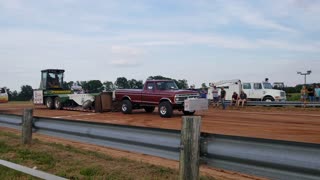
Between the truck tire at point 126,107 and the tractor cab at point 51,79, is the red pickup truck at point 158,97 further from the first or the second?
the tractor cab at point 51,79

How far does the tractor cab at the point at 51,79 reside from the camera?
107 feet

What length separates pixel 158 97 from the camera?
2300cm

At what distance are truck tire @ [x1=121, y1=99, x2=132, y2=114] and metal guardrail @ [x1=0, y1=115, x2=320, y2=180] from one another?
16202 mm

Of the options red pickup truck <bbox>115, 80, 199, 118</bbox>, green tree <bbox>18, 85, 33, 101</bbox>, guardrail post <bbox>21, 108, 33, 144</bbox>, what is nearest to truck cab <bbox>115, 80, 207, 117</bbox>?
red pickup truck <bbox>115, 80, 199, 118</bbox>

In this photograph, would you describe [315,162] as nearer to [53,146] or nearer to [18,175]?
[18,175]

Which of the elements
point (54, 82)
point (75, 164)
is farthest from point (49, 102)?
point (75, 164)

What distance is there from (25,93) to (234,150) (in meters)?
75.9

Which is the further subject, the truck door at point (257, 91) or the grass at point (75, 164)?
the truck door at point (257, 91)

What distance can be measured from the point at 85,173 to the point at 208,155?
2.74m

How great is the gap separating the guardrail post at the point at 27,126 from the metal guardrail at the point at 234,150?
2.88 meters

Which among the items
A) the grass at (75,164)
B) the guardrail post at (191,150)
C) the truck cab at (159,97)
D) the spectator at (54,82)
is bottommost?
the grass at (75,164)

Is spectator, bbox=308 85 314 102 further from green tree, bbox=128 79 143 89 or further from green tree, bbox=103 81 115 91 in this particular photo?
green tree, bbox=103 81 115 91

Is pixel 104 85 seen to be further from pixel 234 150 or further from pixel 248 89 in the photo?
pixel 234 150

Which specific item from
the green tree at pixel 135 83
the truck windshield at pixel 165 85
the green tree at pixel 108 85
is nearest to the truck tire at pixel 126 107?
the truck windshield at pixel 165 85
